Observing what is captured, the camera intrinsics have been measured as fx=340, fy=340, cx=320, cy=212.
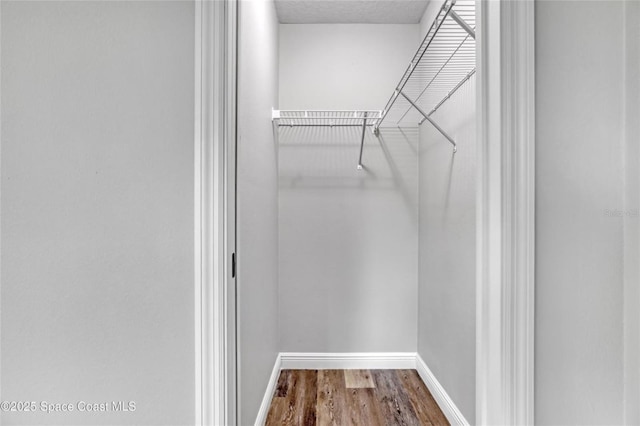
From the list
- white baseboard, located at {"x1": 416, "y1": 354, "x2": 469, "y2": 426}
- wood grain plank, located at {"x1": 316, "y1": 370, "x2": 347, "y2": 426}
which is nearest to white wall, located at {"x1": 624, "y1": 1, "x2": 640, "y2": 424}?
white baseboard, located at {"x1": 416, "y1": 354, "x2": 469, "y2": 426}

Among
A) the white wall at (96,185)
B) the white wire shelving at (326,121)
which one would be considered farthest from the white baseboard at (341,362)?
the white wall at (96,185)

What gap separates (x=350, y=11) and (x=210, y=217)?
78.2 inches

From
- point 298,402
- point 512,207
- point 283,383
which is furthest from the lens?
point 283,383

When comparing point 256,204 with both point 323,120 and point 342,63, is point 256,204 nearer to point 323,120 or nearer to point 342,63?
point 323,120

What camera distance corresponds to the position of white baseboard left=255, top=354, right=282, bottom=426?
1689 millimetres

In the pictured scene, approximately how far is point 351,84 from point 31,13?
72.5 inches

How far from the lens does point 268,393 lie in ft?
6.24

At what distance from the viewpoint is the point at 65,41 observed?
0.86 metres

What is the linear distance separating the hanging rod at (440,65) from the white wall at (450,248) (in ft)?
0.35

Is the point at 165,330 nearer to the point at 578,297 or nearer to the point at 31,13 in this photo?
the point at 31,13

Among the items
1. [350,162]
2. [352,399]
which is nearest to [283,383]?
[352,399]

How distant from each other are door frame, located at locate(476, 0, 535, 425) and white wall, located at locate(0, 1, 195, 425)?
0.75 m

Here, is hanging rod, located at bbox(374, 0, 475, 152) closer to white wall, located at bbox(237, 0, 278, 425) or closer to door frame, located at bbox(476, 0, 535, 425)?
door frame, located at bbox(476, 0, 535, 425)

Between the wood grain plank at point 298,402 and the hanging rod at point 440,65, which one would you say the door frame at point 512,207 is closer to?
the hanging rod at point 440,65
